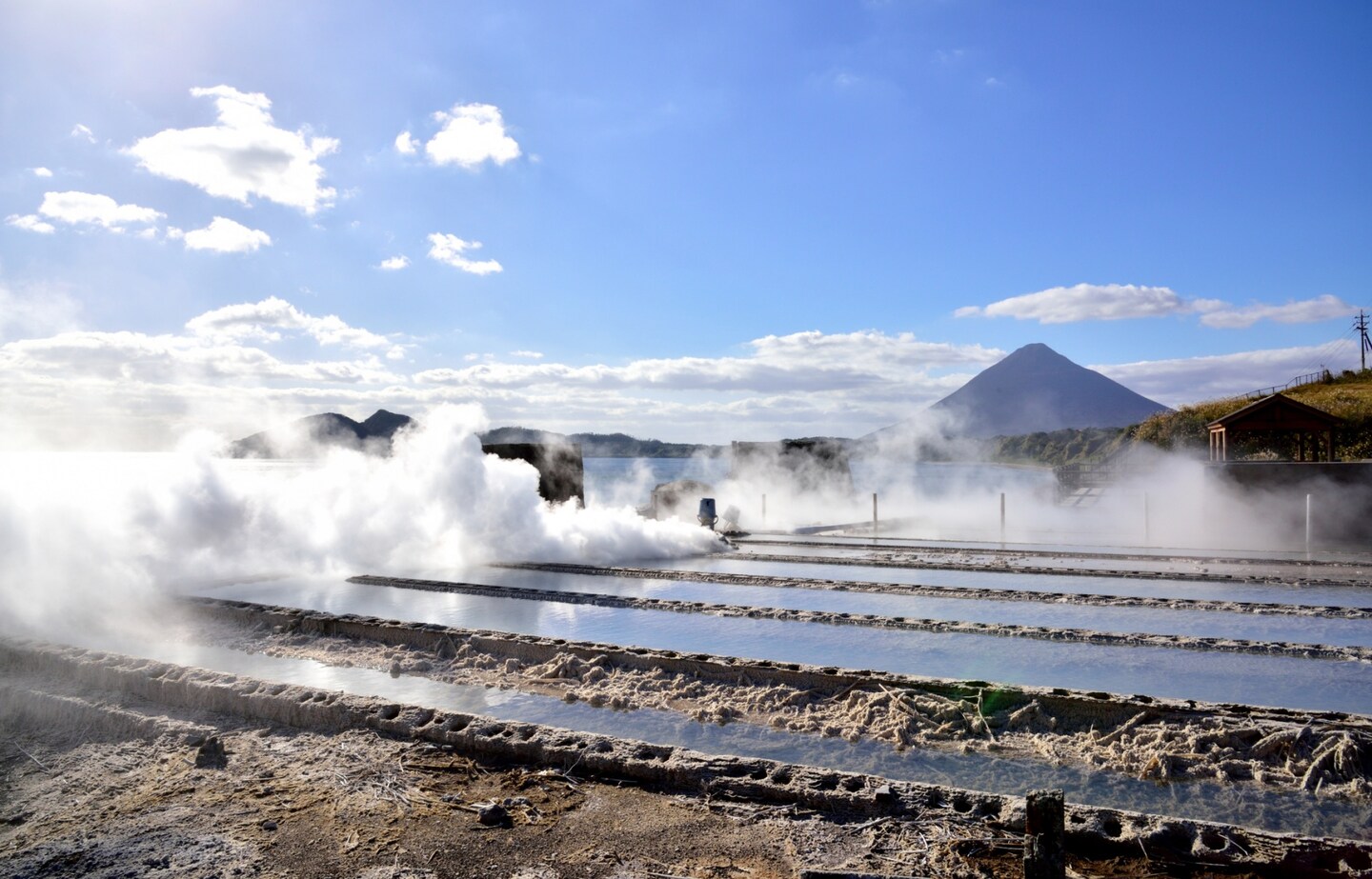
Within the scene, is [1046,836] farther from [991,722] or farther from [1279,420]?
[1279,420]

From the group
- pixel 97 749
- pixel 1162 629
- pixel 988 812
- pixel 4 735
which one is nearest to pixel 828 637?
pixel 1162 629

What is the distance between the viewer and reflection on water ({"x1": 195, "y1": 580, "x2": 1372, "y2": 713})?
26.2 feet

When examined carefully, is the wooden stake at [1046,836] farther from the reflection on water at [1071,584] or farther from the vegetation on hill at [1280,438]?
the vegetation on hill at [1280,438]

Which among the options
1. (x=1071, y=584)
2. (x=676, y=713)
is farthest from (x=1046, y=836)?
(x=1071, y=584)

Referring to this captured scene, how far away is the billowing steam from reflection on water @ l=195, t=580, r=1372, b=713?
375 cm

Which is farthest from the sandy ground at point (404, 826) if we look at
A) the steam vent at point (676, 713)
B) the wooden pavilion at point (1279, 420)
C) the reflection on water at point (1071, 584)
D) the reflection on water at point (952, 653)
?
the wooden pavilion at point (1279, 420)

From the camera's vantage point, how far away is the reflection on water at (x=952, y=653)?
26.2 ft

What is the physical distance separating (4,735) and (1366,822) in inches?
385

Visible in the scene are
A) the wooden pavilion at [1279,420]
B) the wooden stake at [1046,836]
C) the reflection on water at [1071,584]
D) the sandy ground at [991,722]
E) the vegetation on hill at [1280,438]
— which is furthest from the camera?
the vegetation on hill at [1280,438]

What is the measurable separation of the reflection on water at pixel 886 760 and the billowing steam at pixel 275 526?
685cm

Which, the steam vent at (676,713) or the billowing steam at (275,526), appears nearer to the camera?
the steam vent at (676,713)

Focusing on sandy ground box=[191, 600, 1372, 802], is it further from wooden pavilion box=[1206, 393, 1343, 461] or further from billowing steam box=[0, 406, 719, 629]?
wooden pavilion box=[1206, 393, 1343, 461]

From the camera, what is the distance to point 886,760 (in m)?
6.14

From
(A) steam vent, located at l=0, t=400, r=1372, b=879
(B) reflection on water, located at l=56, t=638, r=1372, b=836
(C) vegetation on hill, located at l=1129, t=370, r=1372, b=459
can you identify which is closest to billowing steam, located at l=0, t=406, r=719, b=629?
(A) steam vent, located at l=0, t=400, r=1372, b=879
